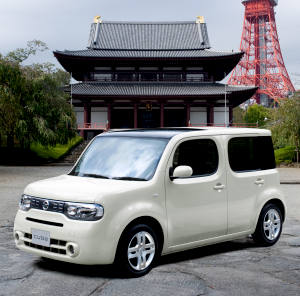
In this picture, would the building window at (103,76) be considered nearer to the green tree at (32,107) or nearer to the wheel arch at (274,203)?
the green tree at (32,107)

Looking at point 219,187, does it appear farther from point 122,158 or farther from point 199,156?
point 122,158

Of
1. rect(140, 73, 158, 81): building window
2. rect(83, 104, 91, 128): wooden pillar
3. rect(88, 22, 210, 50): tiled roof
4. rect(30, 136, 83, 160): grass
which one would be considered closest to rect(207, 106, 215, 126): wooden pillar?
rect(140, 73, 158, 81): building window

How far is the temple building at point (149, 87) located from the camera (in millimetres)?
39781

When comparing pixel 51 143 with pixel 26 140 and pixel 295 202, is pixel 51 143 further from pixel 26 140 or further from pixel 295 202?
pixel 295 202

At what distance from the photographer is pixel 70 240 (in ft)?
15.7

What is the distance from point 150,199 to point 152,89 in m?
36.0

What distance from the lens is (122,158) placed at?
5.66m

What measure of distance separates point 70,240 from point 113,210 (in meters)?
0.54

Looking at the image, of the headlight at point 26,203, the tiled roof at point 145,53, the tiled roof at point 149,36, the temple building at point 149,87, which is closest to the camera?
the headlight at point 26,203

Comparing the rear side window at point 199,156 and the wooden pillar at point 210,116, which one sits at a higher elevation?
the wooden pillar at point 210,116

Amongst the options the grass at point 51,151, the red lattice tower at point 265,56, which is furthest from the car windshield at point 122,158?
the red lattice tower at point 265,56

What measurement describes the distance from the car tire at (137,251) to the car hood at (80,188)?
1.55ft

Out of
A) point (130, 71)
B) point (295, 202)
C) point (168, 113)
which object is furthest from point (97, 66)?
point (295, 202)

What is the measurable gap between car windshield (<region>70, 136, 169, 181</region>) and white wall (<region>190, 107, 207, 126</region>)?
35.5 m
